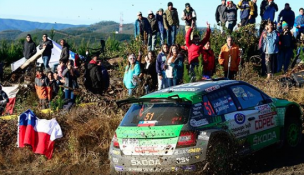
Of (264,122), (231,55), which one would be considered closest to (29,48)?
(231,55)

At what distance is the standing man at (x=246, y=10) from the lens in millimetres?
21125

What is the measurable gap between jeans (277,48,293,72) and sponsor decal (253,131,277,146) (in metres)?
8.13

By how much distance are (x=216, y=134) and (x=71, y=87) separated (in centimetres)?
779

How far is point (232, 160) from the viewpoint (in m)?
9.18

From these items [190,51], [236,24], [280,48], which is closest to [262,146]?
[190,51]

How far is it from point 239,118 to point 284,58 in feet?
31.3

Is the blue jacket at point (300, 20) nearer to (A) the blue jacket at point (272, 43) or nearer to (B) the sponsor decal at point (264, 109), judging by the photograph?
(A) the blue jacket at point (272, 43)

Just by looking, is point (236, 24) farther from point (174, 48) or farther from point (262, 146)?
point (262, 146)

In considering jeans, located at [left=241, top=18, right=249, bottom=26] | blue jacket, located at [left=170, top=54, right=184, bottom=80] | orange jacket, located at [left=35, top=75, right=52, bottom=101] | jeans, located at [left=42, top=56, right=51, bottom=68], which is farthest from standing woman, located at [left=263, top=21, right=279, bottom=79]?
jeans, located at [left=42, top=56, right=51, bottom=68]

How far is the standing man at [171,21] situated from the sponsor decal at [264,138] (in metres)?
11.1

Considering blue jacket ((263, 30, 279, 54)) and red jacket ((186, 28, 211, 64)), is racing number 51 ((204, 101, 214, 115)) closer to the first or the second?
red jacket ((186, 28, 211, 64))

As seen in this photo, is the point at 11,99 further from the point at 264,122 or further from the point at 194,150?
the point at 194,150

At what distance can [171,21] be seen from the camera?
2094cm

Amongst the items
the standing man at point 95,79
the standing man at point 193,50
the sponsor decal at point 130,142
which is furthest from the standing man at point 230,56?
the sponsor decal at point 130,142
